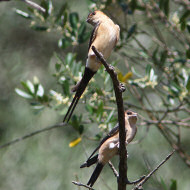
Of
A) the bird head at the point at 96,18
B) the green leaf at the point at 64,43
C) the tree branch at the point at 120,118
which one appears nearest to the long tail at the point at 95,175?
the tree branch at the point at 120,118

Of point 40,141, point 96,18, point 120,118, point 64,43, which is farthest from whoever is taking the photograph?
point 40,141

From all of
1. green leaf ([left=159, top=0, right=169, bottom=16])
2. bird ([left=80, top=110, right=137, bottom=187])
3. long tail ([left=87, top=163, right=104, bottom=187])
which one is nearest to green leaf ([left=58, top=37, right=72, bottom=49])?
green leaf ([left=159, top=0, right=169, bottom=16])

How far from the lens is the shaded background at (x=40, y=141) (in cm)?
572

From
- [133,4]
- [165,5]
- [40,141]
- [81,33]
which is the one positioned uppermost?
A: [165,5]

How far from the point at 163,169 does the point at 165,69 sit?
2.03 meters

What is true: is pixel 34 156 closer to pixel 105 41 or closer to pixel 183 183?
pixel 183 183

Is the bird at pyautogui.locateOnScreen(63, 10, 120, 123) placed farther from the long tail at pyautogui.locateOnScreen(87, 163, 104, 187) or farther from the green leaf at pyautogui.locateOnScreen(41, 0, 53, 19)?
the green leaf at pyautogui.locateOnScreen(41, 0, 53, 19)

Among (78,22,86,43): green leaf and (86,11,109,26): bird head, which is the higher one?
(86,11,109,26): bird head

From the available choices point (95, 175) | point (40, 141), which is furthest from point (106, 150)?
point (40, 141)

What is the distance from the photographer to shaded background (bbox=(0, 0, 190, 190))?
225 inches

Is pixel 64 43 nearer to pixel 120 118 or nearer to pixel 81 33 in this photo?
pixel 81 33

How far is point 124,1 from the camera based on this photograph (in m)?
4.92

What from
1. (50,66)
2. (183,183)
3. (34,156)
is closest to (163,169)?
(183,183)

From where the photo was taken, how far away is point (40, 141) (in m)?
6.27
